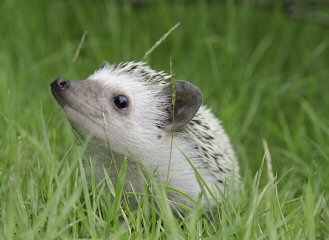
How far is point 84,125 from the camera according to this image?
383 centimetres

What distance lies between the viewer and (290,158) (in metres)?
5.30

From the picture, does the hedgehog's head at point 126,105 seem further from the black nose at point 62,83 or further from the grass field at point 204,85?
the grass field at point 204,85

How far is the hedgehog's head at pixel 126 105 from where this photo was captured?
3.84 m

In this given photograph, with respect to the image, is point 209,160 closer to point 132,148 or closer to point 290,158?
point 132,148

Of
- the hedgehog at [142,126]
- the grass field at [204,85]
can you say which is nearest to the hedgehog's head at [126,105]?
the hedgehog at [142,126]

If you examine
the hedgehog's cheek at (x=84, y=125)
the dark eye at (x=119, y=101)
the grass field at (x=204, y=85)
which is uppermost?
the dark eye at (x=119, y=101)

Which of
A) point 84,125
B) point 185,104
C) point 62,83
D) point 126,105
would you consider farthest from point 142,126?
point 62,83

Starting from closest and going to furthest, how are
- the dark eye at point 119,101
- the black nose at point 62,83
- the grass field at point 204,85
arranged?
the grass field at point 204,85 < the black nose at point 62,83 < the dark eye at point 119,101

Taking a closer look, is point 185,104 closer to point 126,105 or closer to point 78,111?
point 126,105

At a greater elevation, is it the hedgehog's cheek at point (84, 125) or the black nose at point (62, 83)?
the black nose at point (62, 83)

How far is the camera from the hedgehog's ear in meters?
4.05

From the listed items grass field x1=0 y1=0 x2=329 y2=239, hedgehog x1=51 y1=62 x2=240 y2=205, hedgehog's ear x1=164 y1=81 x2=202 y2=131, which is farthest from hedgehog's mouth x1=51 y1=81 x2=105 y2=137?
hedgehog's ear x1=164 y1=81 x2=202 y2=131

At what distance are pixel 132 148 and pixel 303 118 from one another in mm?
2332

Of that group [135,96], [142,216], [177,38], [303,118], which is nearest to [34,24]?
[177,38]
